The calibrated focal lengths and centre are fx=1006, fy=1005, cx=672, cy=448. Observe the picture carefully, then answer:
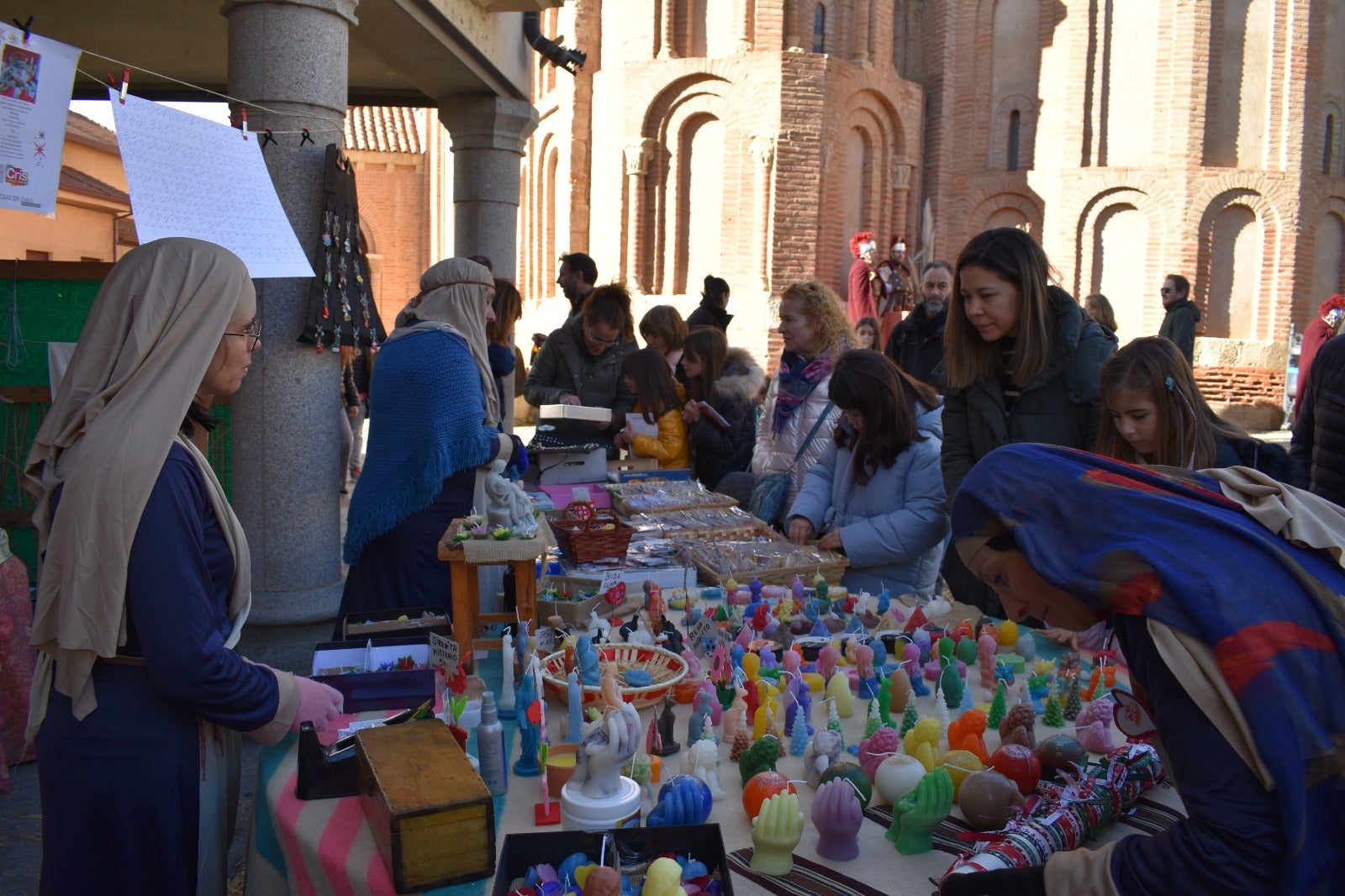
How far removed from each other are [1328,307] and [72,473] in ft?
34.0

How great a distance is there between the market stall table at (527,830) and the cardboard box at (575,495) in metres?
2.63

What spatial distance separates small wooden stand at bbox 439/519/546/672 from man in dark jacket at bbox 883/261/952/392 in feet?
12.7

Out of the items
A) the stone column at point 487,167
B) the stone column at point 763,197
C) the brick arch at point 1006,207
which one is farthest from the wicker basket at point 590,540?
the brick arch at point 1006,207

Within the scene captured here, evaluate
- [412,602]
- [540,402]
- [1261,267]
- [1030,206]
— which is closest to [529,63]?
[540,402]

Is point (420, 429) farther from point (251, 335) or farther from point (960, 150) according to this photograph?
point (960, 150)

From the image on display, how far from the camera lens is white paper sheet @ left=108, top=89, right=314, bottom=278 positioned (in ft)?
10.1

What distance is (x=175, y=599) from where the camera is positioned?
1803mm

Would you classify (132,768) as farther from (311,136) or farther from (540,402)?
(540,402)

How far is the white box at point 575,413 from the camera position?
538 centimetres

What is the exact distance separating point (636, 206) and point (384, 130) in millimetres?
11208

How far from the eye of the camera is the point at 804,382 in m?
4.59

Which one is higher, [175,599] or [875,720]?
[175,599]

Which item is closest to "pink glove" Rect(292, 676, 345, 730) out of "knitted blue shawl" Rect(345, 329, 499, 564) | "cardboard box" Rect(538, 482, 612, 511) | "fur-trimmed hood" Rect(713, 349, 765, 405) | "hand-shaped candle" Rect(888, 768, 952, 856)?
"hand-shaped candle" Rect(888, 768, 952, 856)

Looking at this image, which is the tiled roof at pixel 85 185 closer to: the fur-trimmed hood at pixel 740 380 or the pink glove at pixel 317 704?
the fur-trimmed hood at pixel 740 380
